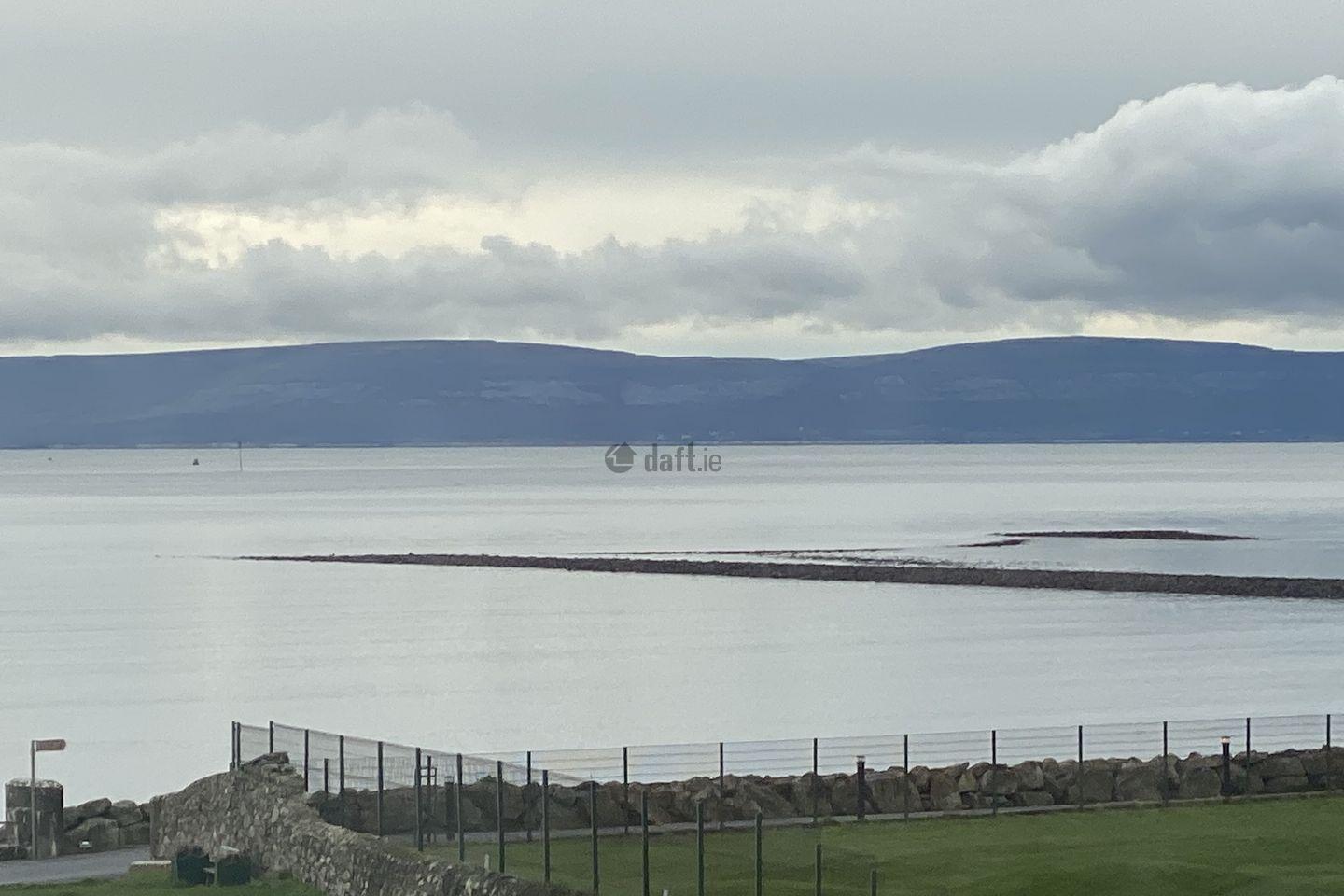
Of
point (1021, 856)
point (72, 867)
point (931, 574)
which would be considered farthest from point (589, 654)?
point (1021, 856)

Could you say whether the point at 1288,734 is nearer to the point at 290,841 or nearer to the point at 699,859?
the point at 290,841

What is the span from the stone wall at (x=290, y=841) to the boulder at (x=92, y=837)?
169cm

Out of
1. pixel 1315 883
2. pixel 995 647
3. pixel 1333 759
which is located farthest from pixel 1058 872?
pixel 995 647

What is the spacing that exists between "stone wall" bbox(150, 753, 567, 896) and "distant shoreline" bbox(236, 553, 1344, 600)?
253ft

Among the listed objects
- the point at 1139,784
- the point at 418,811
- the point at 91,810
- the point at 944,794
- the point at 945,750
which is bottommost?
the point at 945,750

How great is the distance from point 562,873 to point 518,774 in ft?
18.6

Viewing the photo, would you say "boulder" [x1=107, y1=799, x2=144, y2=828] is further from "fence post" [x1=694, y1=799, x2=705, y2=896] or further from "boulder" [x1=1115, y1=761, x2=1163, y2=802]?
"fence post" [x1=694, y1=799, x2=705, y2=896]

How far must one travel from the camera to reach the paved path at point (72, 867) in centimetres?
3020

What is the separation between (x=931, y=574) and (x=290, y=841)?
8559cm

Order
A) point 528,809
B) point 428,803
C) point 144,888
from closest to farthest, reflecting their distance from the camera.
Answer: point 528,809 < point 428,803 < point 144,888

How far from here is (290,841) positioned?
1065 inches

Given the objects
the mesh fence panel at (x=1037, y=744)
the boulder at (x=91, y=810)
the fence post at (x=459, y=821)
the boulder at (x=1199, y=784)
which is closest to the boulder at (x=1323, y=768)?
the boulder at (x=1199, y=784)

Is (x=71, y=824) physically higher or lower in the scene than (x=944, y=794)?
lower

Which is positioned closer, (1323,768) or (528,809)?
(528,809)
